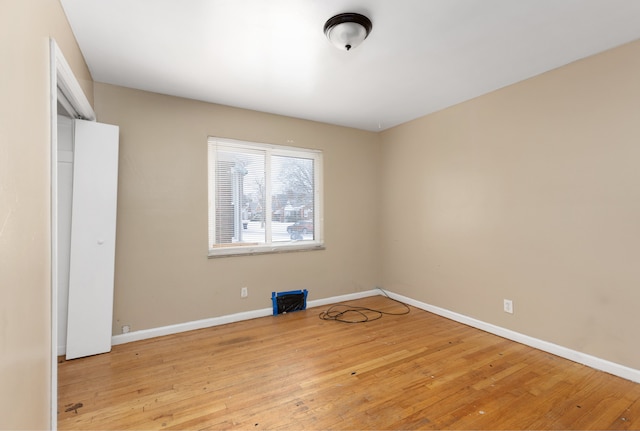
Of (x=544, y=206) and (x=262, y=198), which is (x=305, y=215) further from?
(x=544, y=206)

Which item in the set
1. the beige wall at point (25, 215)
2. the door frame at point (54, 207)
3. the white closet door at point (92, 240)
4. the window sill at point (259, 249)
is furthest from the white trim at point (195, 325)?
the beige wall at point (25, 215)

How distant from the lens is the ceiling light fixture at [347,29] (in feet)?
6.12

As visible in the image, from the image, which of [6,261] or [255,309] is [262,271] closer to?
[255,309]

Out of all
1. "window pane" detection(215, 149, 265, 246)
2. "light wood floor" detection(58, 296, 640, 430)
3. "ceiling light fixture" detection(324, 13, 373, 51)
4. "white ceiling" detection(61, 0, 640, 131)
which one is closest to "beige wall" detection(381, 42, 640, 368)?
"white ceiling" detection(61, 0, 640, 131)

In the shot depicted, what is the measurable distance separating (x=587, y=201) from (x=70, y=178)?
4.40 metres

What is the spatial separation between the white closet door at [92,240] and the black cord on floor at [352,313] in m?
2.23

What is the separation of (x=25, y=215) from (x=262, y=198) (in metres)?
2.51

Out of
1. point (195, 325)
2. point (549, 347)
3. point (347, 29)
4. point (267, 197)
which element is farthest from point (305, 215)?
point (549, 347)

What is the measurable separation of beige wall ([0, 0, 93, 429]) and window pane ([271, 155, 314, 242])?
2405 millimetres

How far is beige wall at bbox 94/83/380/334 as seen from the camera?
2.86 metres

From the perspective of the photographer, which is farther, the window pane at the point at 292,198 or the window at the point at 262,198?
the window pane at the point at 292,198

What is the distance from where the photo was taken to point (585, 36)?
2.10 meters

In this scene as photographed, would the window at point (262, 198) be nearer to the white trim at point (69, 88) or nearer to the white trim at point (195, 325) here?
the white trim at point (195, 325)

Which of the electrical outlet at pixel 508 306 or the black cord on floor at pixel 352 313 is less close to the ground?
the electrical outlet at pixel 508 306
